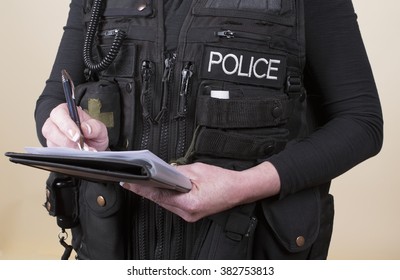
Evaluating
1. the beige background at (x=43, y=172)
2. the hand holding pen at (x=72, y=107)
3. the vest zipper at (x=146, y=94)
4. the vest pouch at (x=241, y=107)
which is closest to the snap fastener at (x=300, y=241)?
the vest pouch at (x=241, y=107)

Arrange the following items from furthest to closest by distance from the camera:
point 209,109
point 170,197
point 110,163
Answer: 1. point 209,109
2. point 170,197
3. point 110,163

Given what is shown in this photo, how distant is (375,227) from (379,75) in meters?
0.67

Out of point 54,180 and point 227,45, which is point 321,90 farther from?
point 54,180

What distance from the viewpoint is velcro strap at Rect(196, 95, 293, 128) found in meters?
1.07

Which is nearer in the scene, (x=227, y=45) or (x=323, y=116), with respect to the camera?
(x=227, y=45)

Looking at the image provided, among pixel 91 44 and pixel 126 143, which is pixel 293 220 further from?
pixel 91 44

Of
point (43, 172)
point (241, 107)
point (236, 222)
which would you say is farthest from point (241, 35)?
point (43, 172)

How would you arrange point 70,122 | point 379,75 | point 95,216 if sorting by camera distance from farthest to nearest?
point 379,75 < point 95,216 < point 70,122

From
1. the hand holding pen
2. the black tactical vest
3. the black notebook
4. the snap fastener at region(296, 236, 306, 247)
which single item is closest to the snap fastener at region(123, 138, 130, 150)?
the black tactical vest

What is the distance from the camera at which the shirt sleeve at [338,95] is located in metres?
1.09

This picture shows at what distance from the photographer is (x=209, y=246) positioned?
Answer: 1.08m

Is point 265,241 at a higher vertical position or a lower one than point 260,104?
lower

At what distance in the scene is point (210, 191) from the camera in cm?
99
